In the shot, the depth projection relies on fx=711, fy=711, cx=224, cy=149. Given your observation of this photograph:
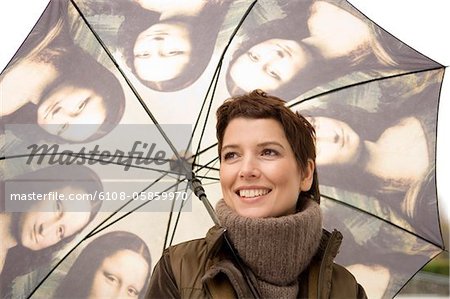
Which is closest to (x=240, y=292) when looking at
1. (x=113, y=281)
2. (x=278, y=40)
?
(x=113, y=281)

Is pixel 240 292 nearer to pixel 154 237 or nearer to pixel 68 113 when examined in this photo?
pixel 154 237

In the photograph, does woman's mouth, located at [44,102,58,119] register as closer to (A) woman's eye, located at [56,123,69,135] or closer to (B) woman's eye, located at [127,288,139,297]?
(A) woman's eye, located at [56,123,69,135]

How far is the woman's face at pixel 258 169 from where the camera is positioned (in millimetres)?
2605

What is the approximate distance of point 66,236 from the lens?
10.8 feet

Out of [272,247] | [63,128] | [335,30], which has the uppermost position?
[335,30]

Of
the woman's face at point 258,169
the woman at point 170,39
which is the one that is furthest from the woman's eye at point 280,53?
the woman's face at point 258,169

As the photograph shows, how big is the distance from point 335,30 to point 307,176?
103 centimetres

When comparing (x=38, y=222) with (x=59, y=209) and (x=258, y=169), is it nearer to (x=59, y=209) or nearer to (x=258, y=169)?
(x=59, y=209)

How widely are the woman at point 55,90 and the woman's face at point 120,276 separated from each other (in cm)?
58

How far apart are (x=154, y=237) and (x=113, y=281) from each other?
0.29 m

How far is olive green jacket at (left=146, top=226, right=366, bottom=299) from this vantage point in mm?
2463

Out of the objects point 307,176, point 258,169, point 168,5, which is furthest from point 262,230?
point 168,5

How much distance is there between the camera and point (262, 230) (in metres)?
2.57

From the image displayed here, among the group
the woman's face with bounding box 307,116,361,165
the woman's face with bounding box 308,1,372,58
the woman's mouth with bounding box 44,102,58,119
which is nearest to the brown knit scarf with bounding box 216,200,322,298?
the woman's face with bounding box 307,116,361,165
